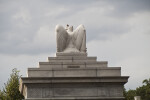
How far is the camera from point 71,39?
79.9ft

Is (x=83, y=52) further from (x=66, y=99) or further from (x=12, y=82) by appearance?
(x=12, y=82)

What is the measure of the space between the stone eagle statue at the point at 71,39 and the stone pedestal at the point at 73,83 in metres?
1.74

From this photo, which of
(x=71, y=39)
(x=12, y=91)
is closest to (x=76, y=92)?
(x=71, y=39)

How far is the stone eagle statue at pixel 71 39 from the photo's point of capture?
2397 centimetres

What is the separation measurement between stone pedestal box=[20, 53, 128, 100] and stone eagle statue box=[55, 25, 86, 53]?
1.74 m

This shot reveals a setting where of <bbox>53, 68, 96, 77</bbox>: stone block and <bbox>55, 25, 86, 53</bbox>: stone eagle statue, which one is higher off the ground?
<bbox>55, 25, 86, 53</bbox>: stone eagle statue

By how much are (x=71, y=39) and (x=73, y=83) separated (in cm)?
319

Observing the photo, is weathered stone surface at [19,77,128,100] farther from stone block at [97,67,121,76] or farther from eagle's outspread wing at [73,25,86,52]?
eagle's outspread wing at [73,25,86,52]

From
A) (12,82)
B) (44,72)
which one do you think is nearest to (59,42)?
(44,72)

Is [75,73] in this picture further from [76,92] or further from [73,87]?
[76,92]

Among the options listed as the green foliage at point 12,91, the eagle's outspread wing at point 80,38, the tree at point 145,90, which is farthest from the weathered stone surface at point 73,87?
the tree at point 145,90

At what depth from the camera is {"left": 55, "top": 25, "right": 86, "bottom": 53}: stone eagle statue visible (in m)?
24.0

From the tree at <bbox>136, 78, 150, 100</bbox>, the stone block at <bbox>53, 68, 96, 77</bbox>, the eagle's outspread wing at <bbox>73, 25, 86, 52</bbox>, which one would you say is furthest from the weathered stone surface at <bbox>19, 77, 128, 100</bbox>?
the tree at <bbox>136, 78, 150, 100</bbox>

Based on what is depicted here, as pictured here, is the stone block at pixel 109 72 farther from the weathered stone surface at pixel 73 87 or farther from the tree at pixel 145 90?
the tree at pixel 145 90
